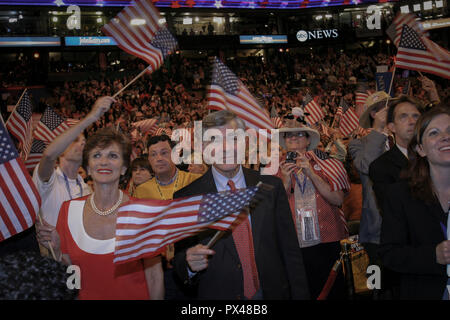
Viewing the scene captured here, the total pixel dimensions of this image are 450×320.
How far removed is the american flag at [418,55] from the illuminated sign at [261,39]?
95.7ft

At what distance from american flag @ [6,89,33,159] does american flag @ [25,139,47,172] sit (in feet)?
0.47

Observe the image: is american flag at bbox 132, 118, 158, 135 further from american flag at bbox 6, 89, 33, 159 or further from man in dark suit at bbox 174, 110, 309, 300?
man in dark suit at bbox 174, 110, 309, 300

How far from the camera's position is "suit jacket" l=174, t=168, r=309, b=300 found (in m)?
2.74

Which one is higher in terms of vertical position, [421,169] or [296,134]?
[296,134]

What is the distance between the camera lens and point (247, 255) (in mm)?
2795

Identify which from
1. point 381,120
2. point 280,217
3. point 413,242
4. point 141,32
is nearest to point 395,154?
point 381,120

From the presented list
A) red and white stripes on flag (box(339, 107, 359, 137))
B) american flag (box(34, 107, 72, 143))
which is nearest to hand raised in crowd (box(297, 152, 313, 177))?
american flag (box(34, 107, 72, 143))

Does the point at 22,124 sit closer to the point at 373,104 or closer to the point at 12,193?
the point at 12,193

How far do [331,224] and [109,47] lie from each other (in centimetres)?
2845

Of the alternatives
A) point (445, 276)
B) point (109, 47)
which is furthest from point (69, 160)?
point (109, 47)

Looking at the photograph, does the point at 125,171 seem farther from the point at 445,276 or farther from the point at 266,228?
the point at 445,276

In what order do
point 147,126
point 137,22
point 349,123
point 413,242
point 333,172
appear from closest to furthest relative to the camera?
point 413,242, point 333,172, point 137,22, point 349,123, point 147,126

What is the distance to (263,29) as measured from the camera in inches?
1465

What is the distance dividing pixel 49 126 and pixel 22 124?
56 centimetres
